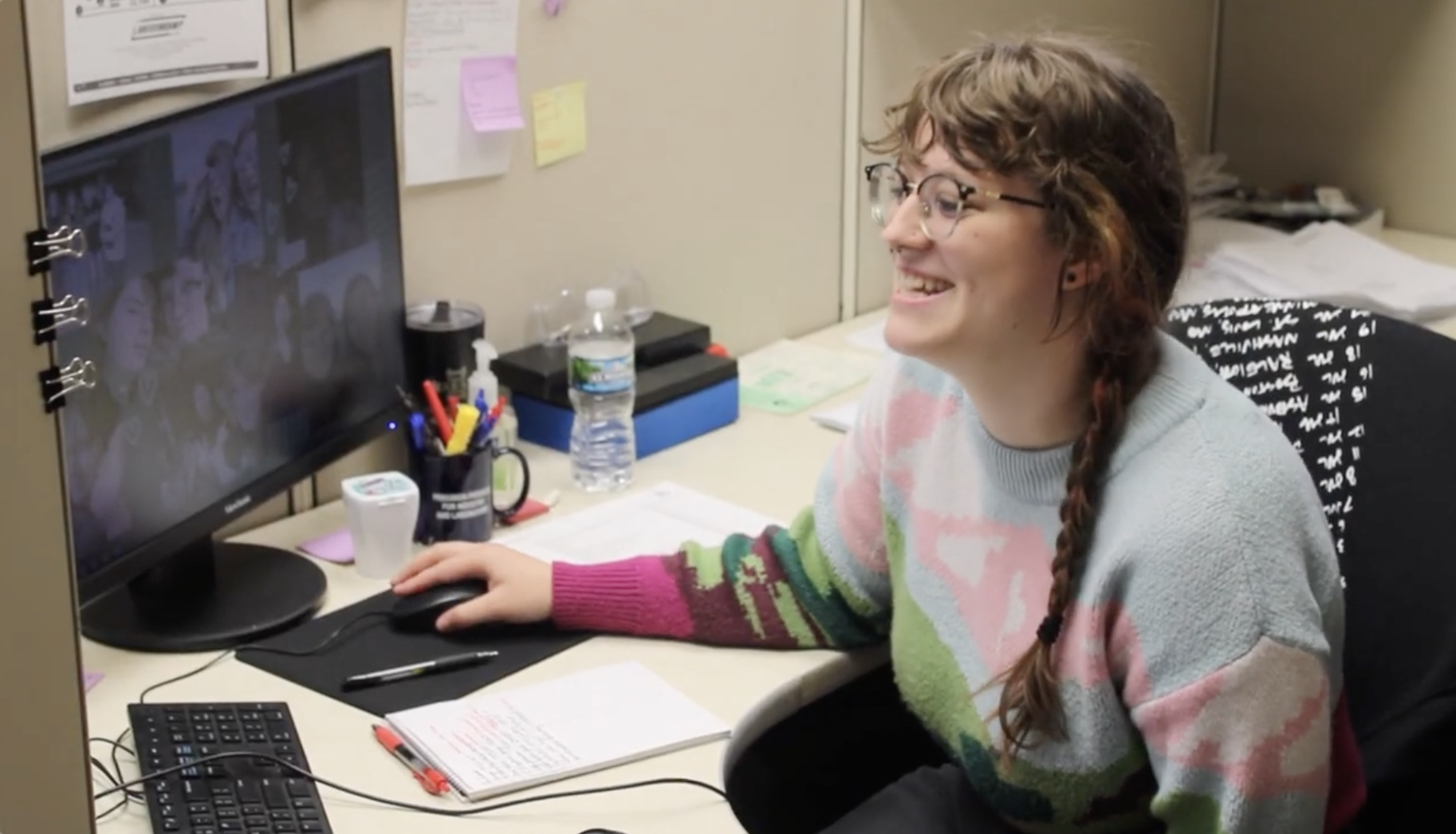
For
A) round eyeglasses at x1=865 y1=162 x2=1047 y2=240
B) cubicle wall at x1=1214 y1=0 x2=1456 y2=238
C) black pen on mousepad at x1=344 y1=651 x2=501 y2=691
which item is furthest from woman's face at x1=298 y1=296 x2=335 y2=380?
cubicle wall at x1=1214 y1=0 x2=1456 y2=238

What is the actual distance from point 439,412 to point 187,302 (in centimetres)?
36

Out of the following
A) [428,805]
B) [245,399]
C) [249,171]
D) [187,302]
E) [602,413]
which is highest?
[249,171]

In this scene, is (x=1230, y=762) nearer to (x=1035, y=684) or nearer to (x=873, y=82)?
(x=1035, y=684)

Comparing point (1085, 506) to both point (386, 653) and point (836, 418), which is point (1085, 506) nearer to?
point (386, 653)

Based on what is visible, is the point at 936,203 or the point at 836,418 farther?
the point at 836,418

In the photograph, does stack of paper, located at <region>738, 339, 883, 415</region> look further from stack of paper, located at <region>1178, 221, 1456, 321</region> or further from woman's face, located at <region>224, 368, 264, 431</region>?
woman's face, located at <region>224, 368, 264, 431</region>

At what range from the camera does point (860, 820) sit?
61.1 inches

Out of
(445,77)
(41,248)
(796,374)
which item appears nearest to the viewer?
(41,248)

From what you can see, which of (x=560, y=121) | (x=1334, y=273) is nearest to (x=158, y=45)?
(x=560, y=121)

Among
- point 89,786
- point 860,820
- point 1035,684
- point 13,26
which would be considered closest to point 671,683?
point 860,820

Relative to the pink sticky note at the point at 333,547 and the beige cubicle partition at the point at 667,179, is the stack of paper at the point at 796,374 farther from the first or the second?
the pink sticky note at the point at 333,547

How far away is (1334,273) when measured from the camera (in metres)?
2.62

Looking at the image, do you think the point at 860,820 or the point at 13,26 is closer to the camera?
the point at 13,26

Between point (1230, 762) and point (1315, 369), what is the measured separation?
1.65ft
